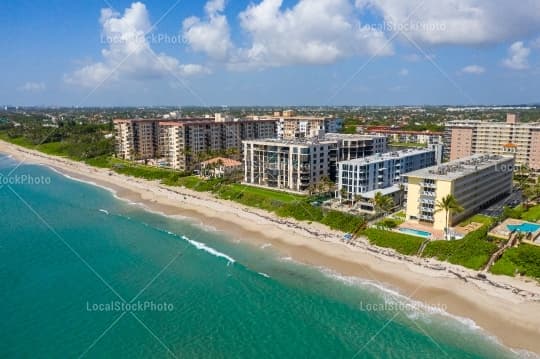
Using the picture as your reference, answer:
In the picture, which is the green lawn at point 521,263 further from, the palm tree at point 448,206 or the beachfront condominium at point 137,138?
the beachfront condominium at point 137,138

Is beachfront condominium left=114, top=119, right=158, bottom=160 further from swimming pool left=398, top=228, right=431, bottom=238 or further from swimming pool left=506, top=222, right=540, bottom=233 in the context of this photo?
swimming pool left=506, top=222, right=540, bottom=233

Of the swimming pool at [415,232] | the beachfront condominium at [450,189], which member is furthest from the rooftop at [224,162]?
the swimming pool at [415,232]

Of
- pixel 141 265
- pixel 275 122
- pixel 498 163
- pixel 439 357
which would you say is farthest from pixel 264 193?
pixel 275 122

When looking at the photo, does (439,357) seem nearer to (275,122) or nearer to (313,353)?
(313,353)

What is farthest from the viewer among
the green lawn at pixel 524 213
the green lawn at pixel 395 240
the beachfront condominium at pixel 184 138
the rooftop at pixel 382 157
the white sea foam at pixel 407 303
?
the beachfront condominium at pixel 184 138

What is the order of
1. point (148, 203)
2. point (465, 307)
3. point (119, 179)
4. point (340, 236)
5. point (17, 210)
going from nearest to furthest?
point (465, 307)
point (340, 236)
point (17, 210)
point (148, 203)
point (119, 179)

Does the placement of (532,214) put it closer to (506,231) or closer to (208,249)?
(506,231)

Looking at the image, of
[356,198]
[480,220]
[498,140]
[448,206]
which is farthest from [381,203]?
[498,140]
